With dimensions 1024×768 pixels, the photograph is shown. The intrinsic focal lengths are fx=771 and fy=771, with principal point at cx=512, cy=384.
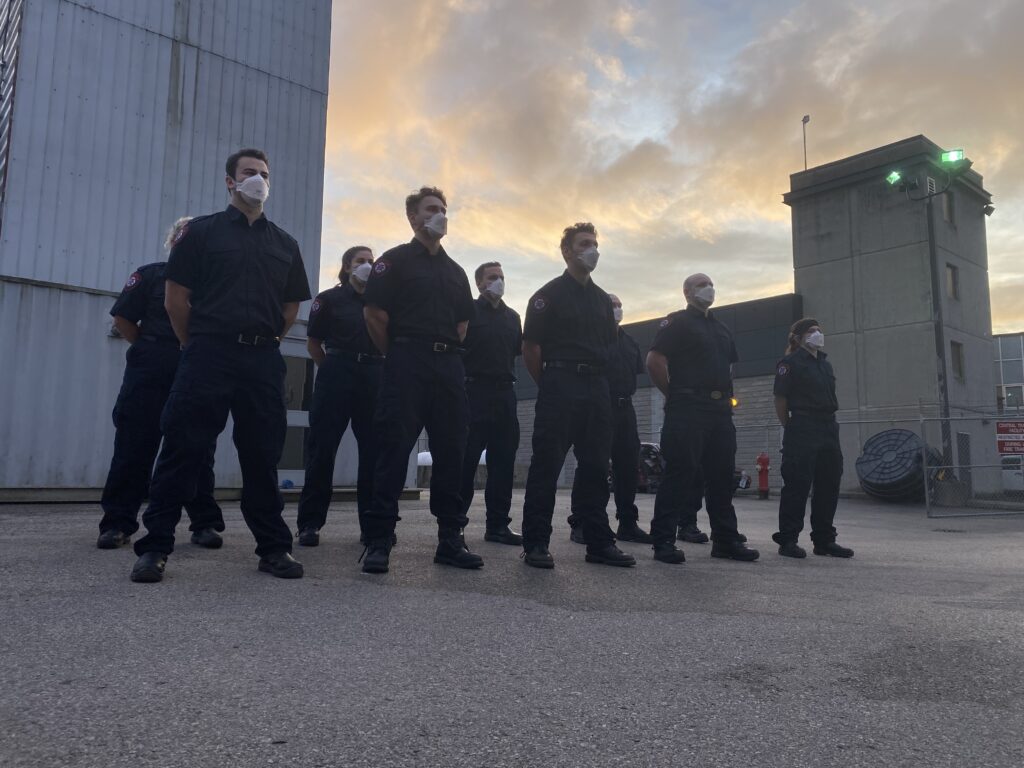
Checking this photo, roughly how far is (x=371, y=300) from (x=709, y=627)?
228 cm

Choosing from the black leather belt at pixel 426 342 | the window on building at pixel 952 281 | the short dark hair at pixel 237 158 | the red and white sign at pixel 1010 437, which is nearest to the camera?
the short dark hair at pixel 237 158

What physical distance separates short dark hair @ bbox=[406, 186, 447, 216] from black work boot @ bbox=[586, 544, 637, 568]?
6.80 ft

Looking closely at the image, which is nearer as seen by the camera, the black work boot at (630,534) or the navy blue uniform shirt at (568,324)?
the navy blue uniform shirt at (568,324)

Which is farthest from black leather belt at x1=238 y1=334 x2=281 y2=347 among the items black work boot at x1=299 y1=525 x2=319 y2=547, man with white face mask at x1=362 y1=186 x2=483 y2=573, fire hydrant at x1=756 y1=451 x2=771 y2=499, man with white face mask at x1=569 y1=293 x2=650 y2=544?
fire hydrant at x1=756 y1=451 x2=771 y2=499

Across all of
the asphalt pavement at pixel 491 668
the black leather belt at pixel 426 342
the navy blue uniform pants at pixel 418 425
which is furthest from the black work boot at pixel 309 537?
the black leather belt at pixel 426 342

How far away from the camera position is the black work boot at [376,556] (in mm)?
3584

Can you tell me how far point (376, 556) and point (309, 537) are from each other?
1230 mm

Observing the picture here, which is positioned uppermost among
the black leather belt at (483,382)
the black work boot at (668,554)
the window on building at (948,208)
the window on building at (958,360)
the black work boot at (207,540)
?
the window on building at (948,208)

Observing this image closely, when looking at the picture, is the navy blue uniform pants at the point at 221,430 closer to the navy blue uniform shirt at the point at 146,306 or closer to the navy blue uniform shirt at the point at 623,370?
the navy blue uniform shirt at the point at 146,306

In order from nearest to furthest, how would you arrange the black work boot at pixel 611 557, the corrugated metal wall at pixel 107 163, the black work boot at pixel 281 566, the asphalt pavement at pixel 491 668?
the asphalt pavement at pixel 491 668 → the black work boot at pixel 281 566 → the black work boot at pixel 611 557 → the corrugated metal wall at pixel 107 163

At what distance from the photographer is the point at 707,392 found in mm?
5035

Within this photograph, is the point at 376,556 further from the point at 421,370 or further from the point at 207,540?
the point at 207,540

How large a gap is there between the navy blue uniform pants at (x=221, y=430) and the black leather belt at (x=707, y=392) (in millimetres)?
2612

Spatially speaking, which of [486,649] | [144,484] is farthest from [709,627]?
[144,484]
